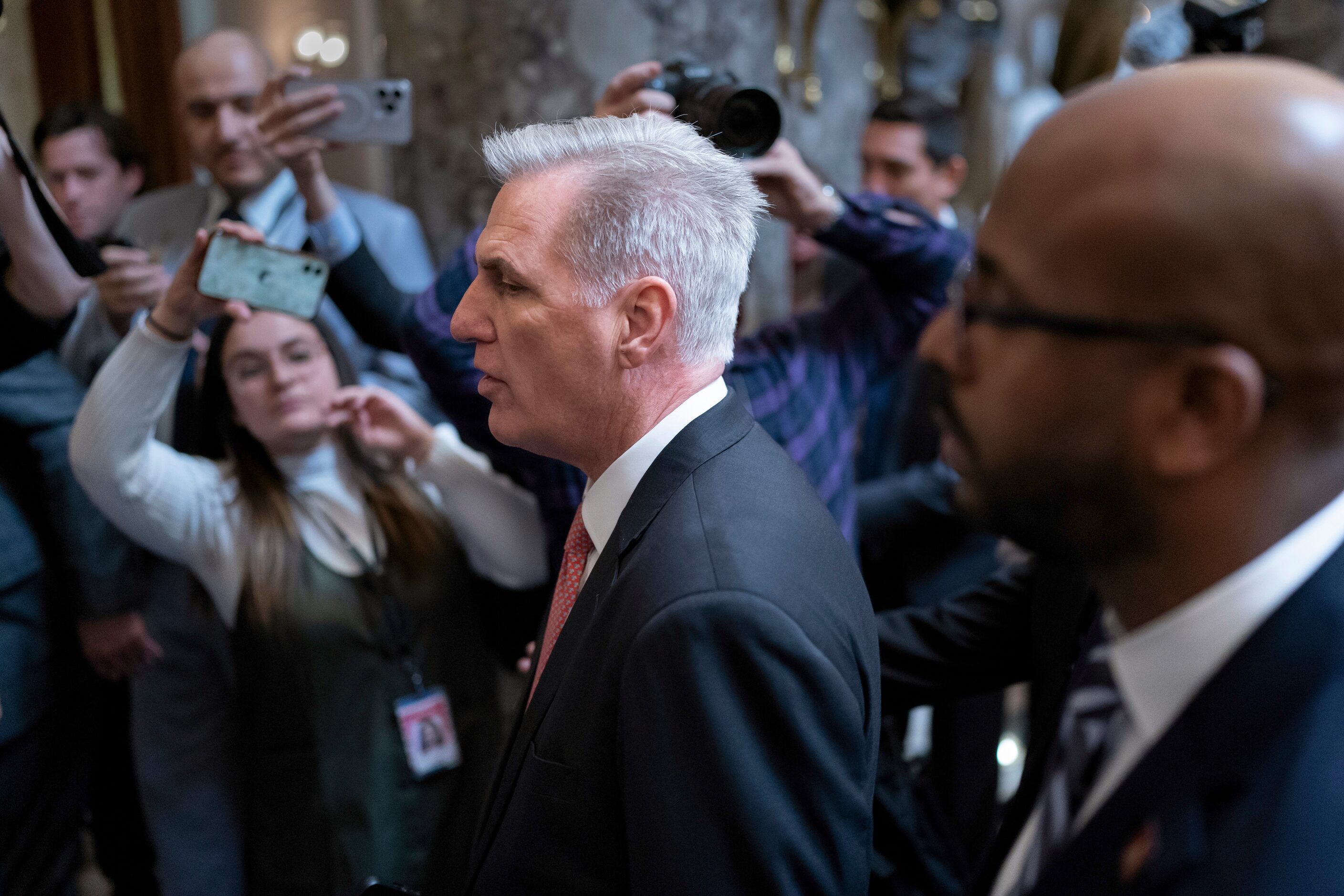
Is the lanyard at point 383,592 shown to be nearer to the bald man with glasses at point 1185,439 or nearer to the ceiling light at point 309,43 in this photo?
the bald man with glasses at point 1185,439

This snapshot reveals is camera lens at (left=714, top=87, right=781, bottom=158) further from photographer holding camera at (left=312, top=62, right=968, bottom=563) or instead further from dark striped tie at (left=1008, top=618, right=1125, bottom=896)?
dark striped tie at (left=1008, top=618, right=1125, bottom=896)

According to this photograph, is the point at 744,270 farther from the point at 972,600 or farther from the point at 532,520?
the point at 532,520

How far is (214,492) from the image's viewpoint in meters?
1.90

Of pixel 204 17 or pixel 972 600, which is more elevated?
pixel 204 17

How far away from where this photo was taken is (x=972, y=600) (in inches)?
58.2

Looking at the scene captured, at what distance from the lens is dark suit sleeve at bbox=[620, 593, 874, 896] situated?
0.92 m

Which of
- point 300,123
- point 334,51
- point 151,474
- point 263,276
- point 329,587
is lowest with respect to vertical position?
point 329,587

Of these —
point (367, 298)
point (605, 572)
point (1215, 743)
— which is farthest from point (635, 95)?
point (1215, 743)

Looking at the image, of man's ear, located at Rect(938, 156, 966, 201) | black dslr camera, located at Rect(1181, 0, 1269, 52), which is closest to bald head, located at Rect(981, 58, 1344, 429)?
black dslr camera, located at Rect(1181, 0, 1269, 52)

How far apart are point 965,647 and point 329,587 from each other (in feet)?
3.70

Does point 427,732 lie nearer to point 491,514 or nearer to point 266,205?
point 491,514

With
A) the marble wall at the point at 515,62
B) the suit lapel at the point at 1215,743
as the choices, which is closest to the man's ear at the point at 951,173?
the marble wall at the point at 515,62

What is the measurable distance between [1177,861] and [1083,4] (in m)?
2.77

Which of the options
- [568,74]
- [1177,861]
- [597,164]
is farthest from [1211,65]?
[568,74]
